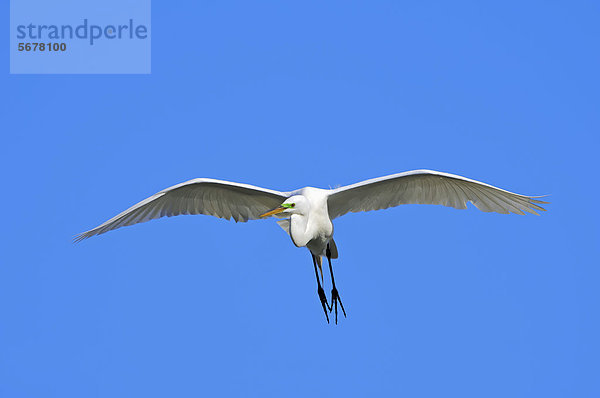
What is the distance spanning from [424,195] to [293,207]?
2.14m

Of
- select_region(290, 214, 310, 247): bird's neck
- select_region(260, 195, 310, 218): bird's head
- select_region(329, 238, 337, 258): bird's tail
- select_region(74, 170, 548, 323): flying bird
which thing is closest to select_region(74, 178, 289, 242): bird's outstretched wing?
select_region(74, 170, 548, 323): flying bird

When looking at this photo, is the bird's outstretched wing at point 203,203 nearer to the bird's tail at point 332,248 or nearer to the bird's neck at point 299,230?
the bird's neck at point 299,230

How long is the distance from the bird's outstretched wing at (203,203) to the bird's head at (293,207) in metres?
0.62

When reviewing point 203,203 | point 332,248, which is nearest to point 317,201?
→ point 332,248

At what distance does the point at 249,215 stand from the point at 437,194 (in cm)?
286

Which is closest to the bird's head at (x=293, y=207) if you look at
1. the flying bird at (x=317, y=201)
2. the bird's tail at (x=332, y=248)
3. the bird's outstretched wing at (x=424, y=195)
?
the flying bird at (x=317, y=201)

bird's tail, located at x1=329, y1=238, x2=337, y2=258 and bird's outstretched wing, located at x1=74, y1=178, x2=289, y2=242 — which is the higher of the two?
bird's outstretched wing, located at x1=74, y1=178, x2=289, y2=242

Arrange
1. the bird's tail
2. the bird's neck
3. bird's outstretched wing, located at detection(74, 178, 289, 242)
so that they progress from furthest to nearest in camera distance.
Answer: the bird's tail → bird's outstretched wing, located at detection(74, 178, 289, 242) → the bird's neck

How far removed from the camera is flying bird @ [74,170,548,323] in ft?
32.8

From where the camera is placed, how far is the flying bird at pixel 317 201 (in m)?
10.0

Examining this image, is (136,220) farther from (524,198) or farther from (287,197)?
(524,198)

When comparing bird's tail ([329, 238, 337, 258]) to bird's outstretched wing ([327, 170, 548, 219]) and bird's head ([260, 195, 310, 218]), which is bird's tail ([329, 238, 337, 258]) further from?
bird's head ([260, 195, 310, 218])

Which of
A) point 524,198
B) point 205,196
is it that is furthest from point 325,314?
point 524,198

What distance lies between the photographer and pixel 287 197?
10.5 metres
